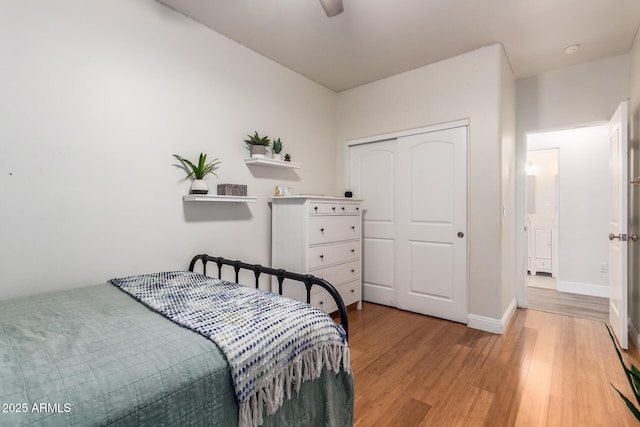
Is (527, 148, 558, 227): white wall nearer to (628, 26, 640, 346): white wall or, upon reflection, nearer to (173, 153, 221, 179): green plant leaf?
(628, 26, 640, 346): white wall

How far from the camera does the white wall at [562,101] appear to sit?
9.89 ft

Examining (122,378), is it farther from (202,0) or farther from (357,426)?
(202,0)

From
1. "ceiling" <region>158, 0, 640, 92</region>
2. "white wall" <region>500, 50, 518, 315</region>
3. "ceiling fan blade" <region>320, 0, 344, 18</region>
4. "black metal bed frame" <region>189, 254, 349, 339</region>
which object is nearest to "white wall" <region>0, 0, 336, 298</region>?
"black metal bed frame" <region>189, 254, 349, 339</region>

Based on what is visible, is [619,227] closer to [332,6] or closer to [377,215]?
[377,215]

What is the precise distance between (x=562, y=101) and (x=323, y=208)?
111 inches

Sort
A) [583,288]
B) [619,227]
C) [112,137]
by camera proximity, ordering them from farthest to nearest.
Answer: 1. [583,288]
2. [619,227]
3. [112,137]

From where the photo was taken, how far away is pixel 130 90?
82.9 inches

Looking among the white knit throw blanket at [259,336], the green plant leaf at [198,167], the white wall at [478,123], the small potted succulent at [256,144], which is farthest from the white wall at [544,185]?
the white knit throw blanket at [259,336]

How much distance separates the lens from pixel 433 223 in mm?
3201

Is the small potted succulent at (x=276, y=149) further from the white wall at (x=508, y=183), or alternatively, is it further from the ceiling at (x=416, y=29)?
the white wall at (x=508, y=183)

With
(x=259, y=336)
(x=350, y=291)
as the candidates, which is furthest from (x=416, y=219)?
(x=259, y=336)

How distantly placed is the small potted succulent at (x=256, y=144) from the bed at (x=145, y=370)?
5.35ft

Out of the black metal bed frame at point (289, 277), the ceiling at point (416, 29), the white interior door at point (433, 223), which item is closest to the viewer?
the black metal bed frame at point (289, 277)

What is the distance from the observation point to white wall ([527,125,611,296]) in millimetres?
3963
